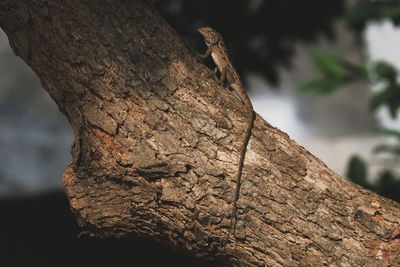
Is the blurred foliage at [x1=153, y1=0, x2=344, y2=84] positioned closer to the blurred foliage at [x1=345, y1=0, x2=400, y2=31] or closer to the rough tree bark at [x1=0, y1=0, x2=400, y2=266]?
the blurred foliage at [x1=345, y1=0, x2=400, y2=31]

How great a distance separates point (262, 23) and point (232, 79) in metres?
2.69

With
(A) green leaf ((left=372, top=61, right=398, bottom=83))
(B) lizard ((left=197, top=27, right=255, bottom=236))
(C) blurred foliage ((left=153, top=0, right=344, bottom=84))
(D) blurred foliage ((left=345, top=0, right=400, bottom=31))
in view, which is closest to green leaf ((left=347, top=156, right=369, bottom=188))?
(A) green leaf ((left=372, top=61, right=398, bottom=83))

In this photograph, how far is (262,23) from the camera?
6.07 meters

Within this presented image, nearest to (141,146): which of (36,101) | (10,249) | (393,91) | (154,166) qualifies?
(154,166)

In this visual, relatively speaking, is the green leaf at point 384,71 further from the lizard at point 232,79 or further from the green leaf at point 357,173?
the lizard at point 232,79

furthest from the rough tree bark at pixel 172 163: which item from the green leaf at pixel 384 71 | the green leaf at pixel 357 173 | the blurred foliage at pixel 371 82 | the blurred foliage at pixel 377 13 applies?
the blurred foliage at pixel 377 13

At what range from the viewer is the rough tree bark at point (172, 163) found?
92.5 inches

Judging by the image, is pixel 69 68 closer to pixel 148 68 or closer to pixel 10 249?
pixel 148 68

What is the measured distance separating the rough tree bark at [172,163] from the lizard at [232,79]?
0.9 inches

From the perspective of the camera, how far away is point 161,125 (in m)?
2.36

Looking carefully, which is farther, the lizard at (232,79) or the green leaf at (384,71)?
the green leaf at (384,71)

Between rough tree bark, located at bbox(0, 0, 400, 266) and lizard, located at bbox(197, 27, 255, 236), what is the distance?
23mm

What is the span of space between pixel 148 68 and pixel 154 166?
14.5 inches

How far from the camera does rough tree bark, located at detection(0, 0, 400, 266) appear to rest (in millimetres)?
2350
